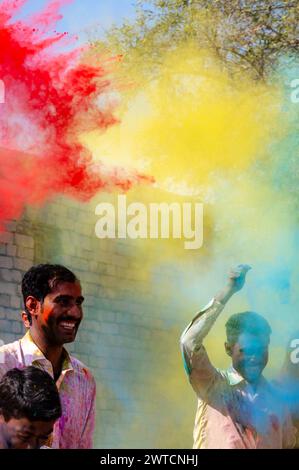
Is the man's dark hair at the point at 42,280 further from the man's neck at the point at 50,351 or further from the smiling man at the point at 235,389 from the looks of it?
the smiling man at the point at 235,389

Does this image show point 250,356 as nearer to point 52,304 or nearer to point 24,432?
point 52,304

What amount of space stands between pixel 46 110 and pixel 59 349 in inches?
132

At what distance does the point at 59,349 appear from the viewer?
5.45 meters

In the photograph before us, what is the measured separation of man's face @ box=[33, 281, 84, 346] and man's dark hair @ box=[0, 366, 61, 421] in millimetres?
446

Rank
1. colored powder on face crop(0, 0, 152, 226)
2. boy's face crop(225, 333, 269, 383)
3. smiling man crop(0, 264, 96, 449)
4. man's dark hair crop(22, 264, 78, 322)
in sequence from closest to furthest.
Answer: smiling man crop(0, 264, 96, 449) < man's dark hair crop(22, 264, 78, 322) < boy's face crop(225, 333, 269, 383) < colored powder on face crop(0, 0, 152, 226)

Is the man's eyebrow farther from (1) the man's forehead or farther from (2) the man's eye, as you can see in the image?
(1) the man's forehead

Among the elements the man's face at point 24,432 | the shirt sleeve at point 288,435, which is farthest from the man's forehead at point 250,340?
the man's face at point 24,432

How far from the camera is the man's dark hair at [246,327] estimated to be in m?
6.02

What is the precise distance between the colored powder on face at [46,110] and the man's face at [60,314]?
3034mm

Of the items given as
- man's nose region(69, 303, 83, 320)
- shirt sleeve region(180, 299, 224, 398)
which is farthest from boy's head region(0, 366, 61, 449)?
shirt sleeve region(180, 299, 224, 398)

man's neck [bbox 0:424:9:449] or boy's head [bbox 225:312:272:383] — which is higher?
boy's head [bbox 225:312:272:383]

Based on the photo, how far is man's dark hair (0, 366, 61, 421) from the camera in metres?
4.84

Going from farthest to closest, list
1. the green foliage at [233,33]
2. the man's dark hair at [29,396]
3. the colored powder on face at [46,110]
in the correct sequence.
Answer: the green foliage at [233,33], the colored powder on face at [46,110], the man's dark hair at [29,396]
